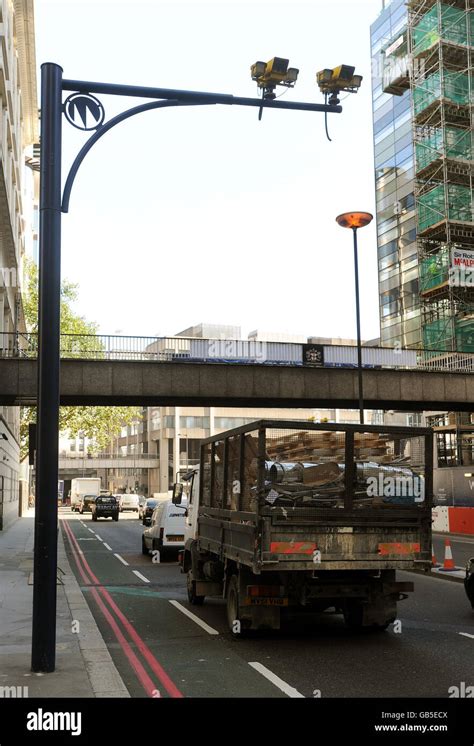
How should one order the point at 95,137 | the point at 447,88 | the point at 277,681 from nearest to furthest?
the point at 277,681 → the point at 95,137 → the point at 447,88

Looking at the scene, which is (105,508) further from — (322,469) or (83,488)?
(322,469)

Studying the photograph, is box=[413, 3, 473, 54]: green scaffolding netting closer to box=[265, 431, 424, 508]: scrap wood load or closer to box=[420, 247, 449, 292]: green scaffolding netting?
box=[420, 247, 449, 292]: green scaffolding netting

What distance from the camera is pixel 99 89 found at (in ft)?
28.9

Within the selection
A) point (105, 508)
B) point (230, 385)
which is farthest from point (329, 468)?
point (105, 508)

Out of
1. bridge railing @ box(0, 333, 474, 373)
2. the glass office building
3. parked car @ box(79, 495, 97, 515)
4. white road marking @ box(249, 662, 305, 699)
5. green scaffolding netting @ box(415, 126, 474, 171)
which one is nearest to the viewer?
white road marking @ box(249, 662, 305, 699)

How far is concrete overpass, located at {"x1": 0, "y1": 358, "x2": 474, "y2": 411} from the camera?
29.6 metres

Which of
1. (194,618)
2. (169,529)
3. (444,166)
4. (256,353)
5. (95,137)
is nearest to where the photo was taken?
(95,137)

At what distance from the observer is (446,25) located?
5031 centimetres

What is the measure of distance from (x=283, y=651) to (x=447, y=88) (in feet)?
156

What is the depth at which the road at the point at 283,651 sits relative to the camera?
26.0 ft

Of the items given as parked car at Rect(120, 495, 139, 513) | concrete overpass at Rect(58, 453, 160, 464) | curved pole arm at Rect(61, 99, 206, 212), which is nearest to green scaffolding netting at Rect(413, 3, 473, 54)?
parked car at Rect(120, 495, 139, 513)

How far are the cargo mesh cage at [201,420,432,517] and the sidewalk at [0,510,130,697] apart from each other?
265 cm
